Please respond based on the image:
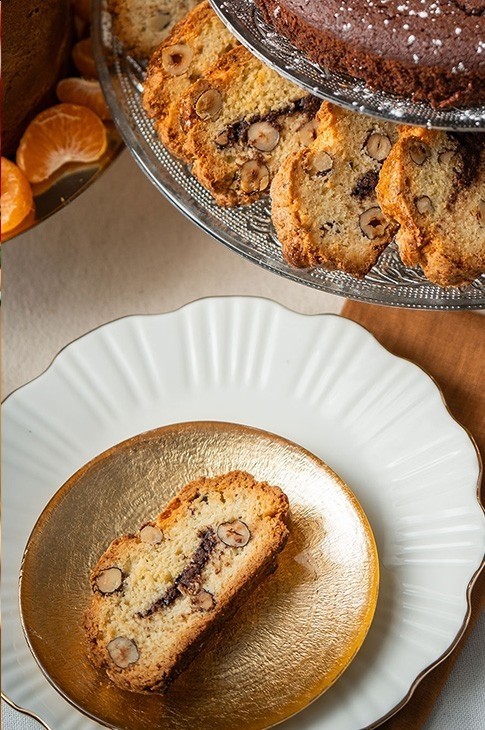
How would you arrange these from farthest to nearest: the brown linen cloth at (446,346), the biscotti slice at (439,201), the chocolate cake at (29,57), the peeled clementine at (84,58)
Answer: the peeled clementine at (84,58)
the brown linen cloth at (446,346)
the chocolate cake at (29,57)
the biscotti slice at (439,201)

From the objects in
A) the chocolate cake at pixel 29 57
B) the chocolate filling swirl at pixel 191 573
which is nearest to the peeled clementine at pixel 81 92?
the chocolate cake at pixel 29 57

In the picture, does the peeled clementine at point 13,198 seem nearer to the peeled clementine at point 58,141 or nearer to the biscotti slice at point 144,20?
the peeled clementine at point 58,141

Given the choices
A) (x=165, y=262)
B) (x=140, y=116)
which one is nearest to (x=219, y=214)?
(x=140, y=116)

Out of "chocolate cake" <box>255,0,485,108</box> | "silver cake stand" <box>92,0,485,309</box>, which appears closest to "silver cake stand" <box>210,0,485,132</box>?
"chocolate cake" <box>255,0,485,108</box>

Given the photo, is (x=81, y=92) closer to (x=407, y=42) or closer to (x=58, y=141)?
(x=58, y=141)

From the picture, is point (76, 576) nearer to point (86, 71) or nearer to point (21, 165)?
point (21, 165)
